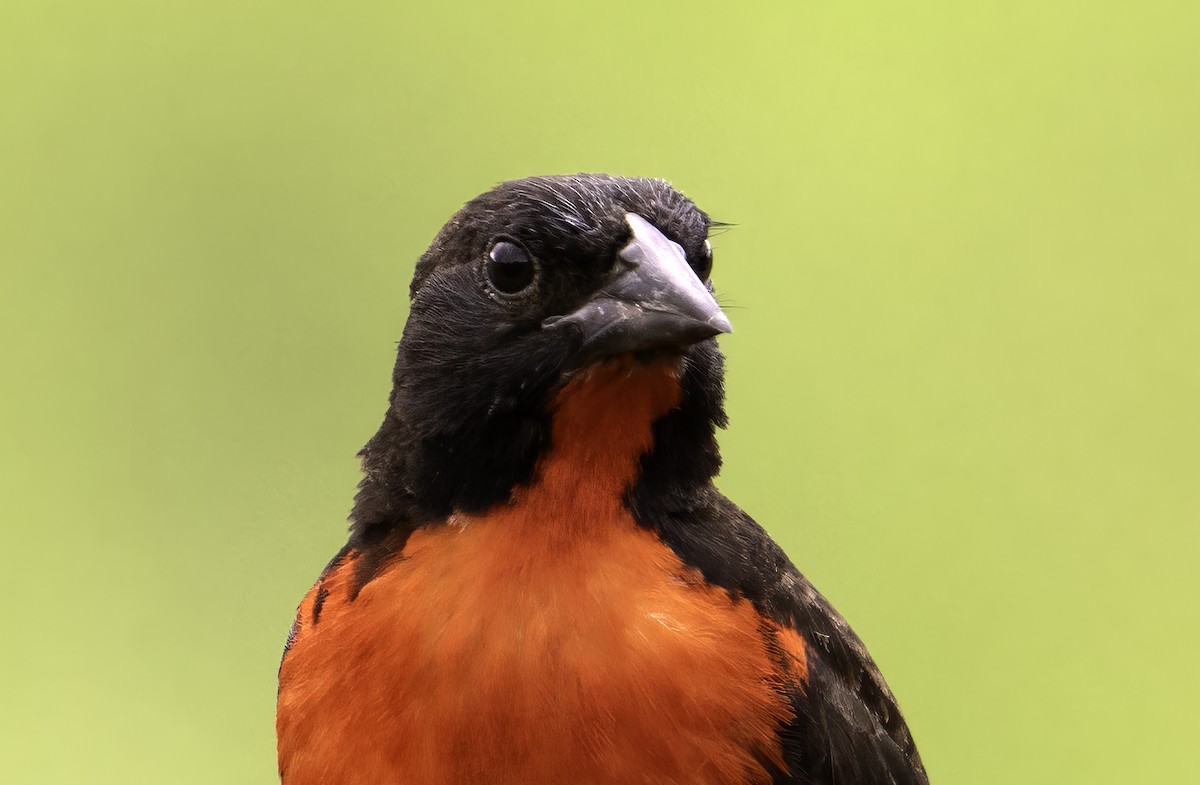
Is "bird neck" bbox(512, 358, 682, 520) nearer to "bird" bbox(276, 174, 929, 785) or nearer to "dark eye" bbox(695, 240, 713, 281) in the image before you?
"bird" bbox(276, 174, 929, 785)

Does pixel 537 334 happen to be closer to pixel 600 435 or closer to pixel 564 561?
pixel 600 435

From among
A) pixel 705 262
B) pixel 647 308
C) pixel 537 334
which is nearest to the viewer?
pixel 647 308

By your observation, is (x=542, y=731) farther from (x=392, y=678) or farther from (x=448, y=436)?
(x=448, y=436)

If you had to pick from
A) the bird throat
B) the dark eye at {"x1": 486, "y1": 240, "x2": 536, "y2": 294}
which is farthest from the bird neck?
the dark eye at {"x1": 486, "y1": 240, "x2": 536, "y2": 294}

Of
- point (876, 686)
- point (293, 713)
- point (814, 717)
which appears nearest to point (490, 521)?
point (293, 713)

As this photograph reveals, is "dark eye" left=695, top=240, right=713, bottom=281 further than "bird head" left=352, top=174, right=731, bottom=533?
Yes

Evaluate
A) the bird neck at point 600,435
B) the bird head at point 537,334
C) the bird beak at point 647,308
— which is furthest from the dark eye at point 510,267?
the bird neck at point 600,435

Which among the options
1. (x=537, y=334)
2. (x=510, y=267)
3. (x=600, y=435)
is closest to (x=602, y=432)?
(x=600, y=435)
